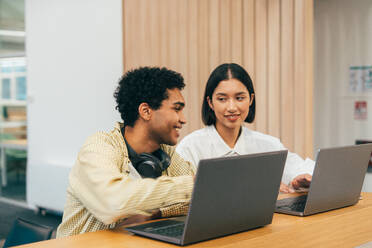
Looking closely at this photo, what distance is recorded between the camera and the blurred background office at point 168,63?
3.72 metres

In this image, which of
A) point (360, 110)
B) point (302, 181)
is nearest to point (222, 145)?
point (302, 181)

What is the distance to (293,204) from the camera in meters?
1.95

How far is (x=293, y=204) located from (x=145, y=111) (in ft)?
2.47

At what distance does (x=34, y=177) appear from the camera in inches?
219

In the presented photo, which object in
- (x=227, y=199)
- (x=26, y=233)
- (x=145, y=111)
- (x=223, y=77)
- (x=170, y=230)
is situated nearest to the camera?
(x=227, y=199)

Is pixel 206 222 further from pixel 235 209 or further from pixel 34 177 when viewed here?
pixel 34 177

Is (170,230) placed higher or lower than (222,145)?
lower

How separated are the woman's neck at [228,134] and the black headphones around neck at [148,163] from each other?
846 millimetres

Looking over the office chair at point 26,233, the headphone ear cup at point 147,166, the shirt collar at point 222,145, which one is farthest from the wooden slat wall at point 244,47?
the office chair at point 26,233

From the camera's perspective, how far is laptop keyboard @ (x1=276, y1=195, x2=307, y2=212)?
185 centimetres

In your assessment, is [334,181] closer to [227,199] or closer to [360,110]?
[227,199]

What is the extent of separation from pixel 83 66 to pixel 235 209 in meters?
3.99

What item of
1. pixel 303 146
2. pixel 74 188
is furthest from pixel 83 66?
pixel 74 188

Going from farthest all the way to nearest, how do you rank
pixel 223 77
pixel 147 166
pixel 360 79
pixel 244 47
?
1. pixel 360 79
2. pixel 244 47
3. pixel 223 77
4. pixel 147 166
